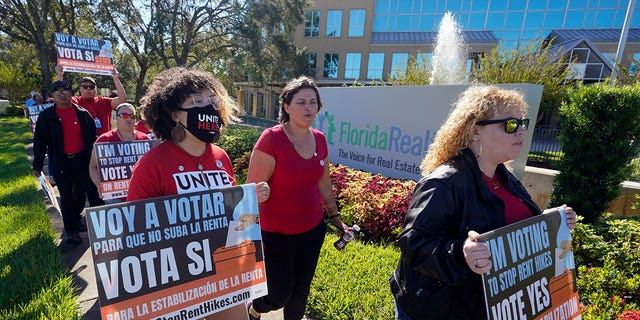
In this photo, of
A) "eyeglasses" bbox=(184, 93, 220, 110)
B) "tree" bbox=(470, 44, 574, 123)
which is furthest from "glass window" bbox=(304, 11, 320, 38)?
"eyeglasses" bbox=(184, 93, 220, 110)

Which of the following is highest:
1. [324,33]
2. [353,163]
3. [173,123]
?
[324,33]

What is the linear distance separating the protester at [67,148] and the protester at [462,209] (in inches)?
161

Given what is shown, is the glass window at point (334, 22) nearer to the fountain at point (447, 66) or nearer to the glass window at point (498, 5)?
the glass window at point (498, 5)

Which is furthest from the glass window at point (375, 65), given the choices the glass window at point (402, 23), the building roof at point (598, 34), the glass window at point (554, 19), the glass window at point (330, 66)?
the building roof at point (598, 34)

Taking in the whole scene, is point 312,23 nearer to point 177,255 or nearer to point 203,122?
point 203,122

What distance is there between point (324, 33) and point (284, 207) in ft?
120

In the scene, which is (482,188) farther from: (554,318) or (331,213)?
(331,213)

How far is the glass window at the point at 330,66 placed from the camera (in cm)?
3603

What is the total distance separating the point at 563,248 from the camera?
1980mm

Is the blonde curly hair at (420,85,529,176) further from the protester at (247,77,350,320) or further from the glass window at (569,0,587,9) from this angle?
the glass window at (569,0,587,9)

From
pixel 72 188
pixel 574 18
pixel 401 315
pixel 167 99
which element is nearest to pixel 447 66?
pixel 72 188

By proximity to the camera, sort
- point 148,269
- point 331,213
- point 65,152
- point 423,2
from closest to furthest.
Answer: point 148,269, point 331,213, point 65,152, point 423,2

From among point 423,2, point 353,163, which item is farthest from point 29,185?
point 423,2

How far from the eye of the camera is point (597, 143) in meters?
4.30
